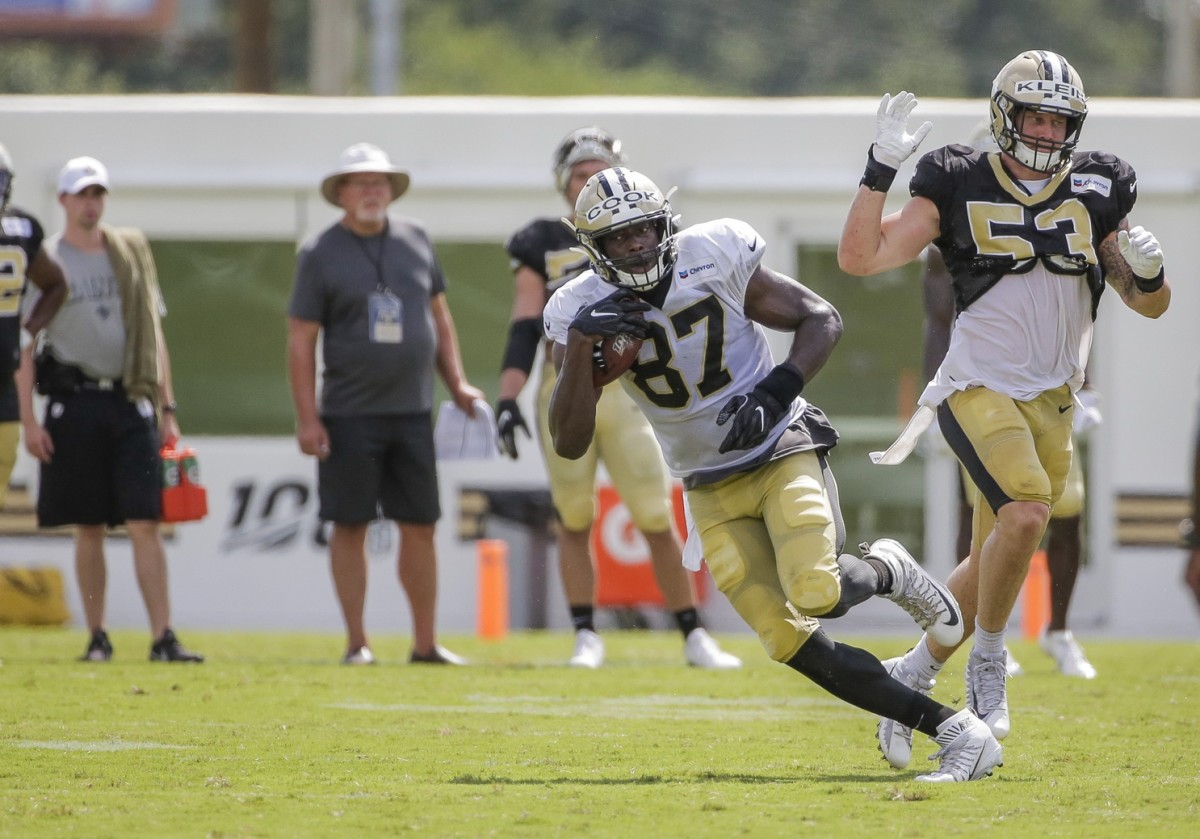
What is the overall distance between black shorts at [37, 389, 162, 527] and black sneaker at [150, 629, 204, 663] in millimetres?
508

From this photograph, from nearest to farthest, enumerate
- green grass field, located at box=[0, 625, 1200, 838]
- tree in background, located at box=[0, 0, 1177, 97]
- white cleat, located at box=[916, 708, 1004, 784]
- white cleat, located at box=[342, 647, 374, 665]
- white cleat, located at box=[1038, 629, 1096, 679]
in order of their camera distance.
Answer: green grass field, located at box=[0, 625, 1200, 838]
white cleat, located at box=[916, 708, 1004, 784]
white cleat, located at box=[1038, 629, 1096, 679]
white cleat, located at box=[342, 647, 374, 665]
tree in background, located at box=[0, 0, 1177, 97]

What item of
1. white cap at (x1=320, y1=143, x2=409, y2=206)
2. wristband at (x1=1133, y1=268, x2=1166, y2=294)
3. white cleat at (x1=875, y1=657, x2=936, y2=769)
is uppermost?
white cap at (x1=320, y1=143, x2=409, y2=206)

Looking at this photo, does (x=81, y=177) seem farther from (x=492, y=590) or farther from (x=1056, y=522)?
(x=1056, y=522)

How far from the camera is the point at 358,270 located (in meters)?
8.77

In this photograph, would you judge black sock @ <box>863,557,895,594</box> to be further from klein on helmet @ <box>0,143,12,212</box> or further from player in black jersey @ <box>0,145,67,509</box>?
klein on helmet @ <box>0,143,12,212</box>

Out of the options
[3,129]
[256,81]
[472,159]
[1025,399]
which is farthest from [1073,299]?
[256,81]

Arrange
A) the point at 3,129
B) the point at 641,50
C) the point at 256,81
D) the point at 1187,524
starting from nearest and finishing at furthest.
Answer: the point at 1187,524 < the point at 3,129 < the point at 256,81 < the point at 641,50

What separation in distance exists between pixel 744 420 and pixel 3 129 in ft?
23.7

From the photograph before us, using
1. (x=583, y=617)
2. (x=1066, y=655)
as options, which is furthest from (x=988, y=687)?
(x=583, y=617)

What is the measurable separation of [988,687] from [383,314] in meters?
3.69

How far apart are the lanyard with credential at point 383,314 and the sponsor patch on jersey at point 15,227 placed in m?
1.41

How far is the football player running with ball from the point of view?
17.8 ft

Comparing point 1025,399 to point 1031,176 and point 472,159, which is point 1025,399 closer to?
point 1031,176

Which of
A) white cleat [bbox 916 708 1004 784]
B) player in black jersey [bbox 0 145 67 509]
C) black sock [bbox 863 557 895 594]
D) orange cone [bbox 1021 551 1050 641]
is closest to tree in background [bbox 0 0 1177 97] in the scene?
orange cone [bbox 1021 551 1050 641]
